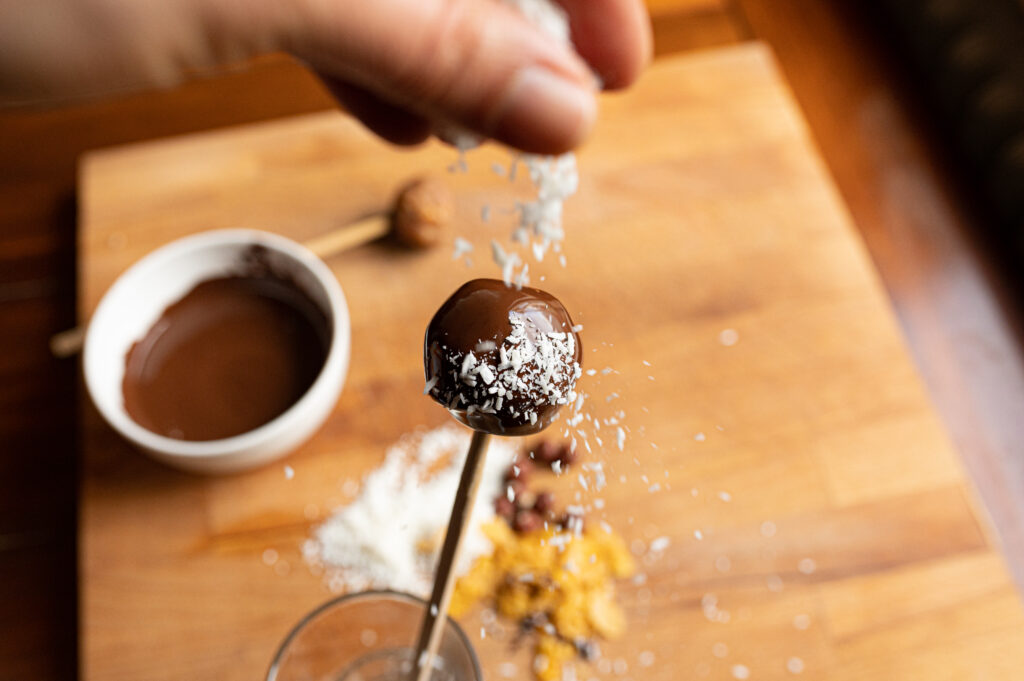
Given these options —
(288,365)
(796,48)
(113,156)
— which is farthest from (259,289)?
(796,48)

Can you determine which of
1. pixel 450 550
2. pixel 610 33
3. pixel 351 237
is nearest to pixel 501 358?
pixel 450 550

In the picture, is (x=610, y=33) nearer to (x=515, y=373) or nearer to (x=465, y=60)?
(x=465, y=60)

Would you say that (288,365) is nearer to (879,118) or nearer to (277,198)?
(277,198)

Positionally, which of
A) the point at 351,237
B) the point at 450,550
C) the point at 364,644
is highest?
the point at 450,550

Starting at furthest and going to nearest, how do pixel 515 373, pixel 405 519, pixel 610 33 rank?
pixel 405 519, pixel 610 33, pixel 515 373

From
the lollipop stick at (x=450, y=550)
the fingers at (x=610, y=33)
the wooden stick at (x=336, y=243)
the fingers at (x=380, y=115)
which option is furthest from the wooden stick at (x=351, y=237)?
the lollipop stick at (x=450, y=550)

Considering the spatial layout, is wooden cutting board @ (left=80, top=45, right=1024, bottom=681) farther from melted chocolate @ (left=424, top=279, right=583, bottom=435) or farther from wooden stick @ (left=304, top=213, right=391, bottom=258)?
melted chocolate @ (left=424, top=279, right=583, bottom=435)

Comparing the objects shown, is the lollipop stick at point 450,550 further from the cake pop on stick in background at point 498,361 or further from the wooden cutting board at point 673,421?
the wooden cutting board at point 673,421

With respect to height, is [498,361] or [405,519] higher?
[498,361]
